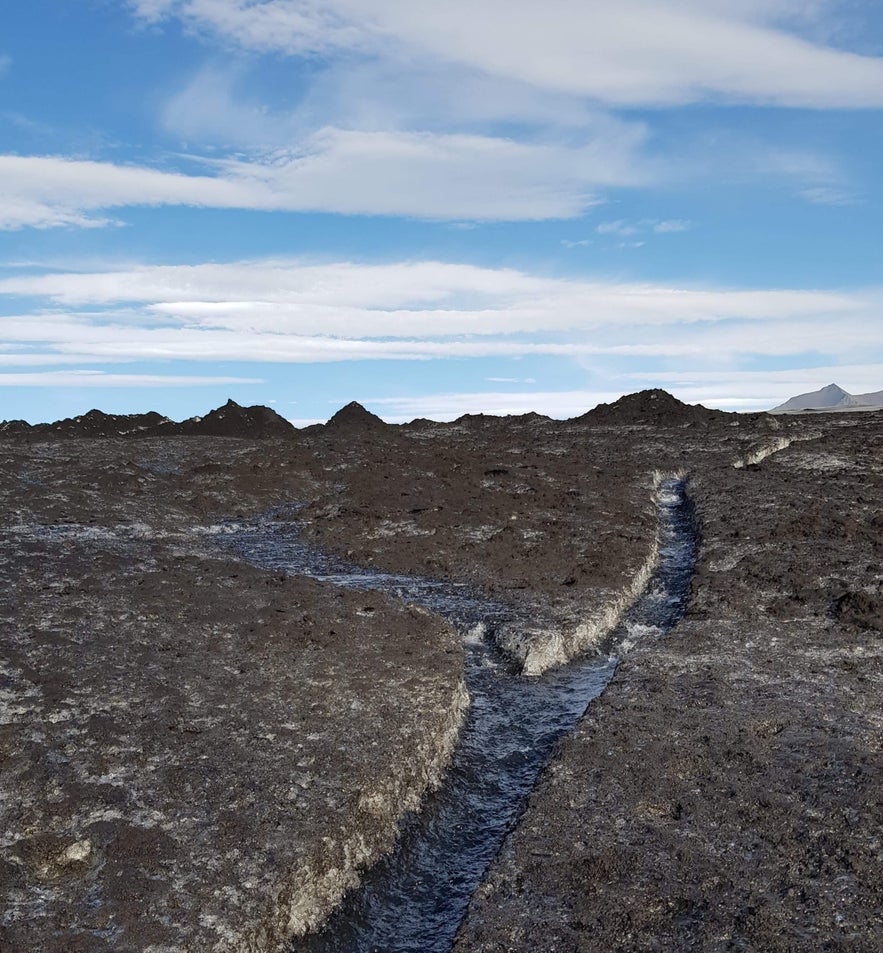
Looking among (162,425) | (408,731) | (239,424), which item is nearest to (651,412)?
(239,424)

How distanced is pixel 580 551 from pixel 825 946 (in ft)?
54.5

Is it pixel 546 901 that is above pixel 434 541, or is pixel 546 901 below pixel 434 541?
below

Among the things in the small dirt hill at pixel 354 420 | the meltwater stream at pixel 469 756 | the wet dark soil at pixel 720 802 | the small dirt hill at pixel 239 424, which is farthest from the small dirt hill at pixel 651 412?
the wet dark soil at pixel 720 802

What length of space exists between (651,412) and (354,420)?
20377 mm

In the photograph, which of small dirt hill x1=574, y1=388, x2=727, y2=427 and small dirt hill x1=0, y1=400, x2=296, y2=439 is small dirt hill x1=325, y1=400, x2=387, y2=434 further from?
small dirt hill x1=574, y1=388, x2=727, y2=427

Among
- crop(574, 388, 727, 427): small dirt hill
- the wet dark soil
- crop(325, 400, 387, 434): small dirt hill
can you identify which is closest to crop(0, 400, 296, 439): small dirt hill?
crop(325, 400, 387, 434): small dirt hill

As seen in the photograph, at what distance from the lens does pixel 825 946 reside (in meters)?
8.93

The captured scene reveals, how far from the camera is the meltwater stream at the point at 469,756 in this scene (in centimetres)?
1045

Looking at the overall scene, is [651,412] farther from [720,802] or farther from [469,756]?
[720,802]

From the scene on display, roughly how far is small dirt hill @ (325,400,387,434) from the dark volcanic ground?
97.5ft

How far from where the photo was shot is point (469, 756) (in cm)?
1460

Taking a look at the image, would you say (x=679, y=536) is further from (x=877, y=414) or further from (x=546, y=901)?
(x=877, y=414)

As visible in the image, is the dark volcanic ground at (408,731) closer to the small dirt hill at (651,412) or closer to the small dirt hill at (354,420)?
the small dirt hill at (651,412)

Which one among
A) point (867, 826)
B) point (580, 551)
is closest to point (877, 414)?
point (580, 551)
